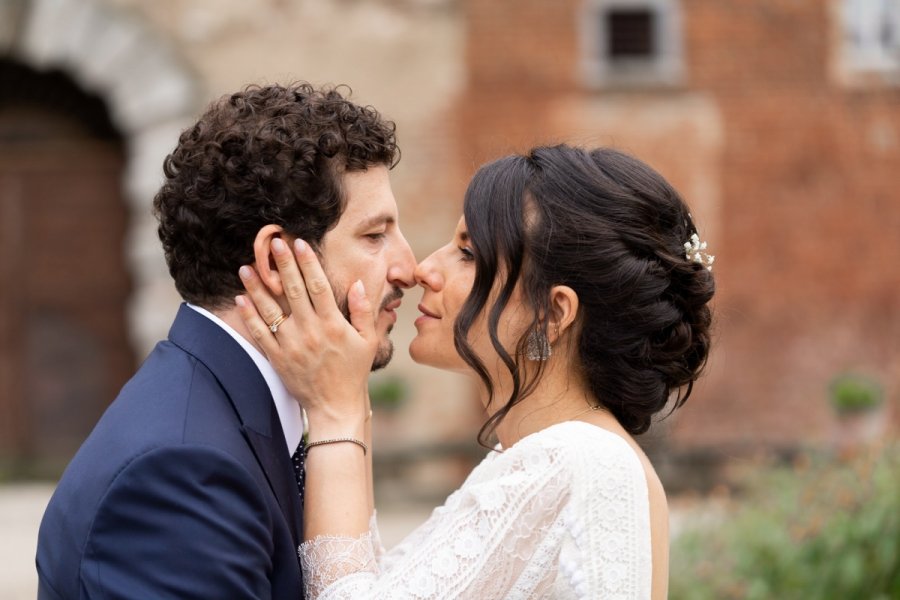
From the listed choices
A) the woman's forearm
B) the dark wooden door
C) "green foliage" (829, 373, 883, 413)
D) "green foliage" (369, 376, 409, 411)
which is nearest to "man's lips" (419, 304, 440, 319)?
the woman's forearm

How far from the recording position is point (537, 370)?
9.83 feet

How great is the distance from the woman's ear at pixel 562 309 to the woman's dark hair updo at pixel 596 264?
0.02m

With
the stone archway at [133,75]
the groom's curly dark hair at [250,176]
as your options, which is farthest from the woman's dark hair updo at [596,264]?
the stone archway at [133,75]

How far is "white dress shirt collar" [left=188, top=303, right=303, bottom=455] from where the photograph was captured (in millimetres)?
2838

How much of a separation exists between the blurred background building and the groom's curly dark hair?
8132 millimetres

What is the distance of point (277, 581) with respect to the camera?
2650 mm

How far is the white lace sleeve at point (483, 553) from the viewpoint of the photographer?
268 centimetres

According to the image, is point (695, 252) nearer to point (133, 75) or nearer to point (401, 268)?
point (401, 268)

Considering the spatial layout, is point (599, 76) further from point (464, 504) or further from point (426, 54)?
point (464, 504)

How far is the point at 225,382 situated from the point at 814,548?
3.46 meters

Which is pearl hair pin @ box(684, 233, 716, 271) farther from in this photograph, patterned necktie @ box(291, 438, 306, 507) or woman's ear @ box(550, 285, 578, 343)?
patterned necktie @ box(291, 438, 306, 507)

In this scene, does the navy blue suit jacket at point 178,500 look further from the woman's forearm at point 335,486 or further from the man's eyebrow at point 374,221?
the man's eyebrow at point 374,221

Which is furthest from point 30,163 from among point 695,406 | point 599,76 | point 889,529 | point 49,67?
point 889,529

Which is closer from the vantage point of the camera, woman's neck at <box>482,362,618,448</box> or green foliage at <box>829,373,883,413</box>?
woman's neck at <box>482,362,618,448</box>
